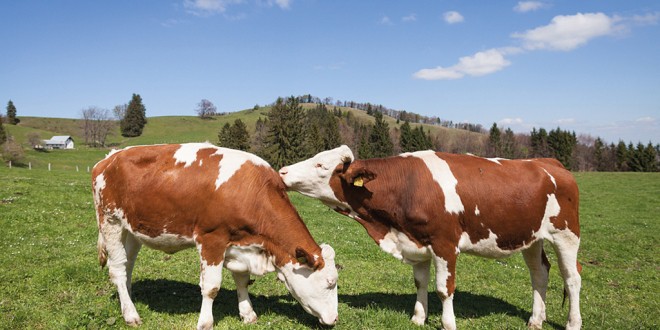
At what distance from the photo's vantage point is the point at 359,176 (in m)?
6.78

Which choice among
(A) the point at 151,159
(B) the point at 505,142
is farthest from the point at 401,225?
(B) the point at 505,142

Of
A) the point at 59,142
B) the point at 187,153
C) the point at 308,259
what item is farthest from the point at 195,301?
the point at 59,142

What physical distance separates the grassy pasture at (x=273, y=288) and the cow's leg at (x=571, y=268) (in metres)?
0.66

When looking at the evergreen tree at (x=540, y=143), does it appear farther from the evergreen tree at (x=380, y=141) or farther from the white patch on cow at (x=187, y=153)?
the white patch on cow at (x=187, y=153)

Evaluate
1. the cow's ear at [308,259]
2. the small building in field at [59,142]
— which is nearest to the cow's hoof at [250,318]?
the cow's ear at [308,259]

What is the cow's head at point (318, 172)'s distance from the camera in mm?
6820

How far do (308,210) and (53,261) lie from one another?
1430 centimetres

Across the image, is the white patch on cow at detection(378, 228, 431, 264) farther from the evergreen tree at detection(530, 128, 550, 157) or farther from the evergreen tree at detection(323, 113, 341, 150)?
the evergreen tree at detection(530, 128, 550, 157)

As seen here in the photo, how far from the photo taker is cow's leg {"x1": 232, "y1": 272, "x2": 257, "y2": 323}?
22.6 ft

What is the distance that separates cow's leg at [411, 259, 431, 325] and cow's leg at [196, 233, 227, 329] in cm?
343

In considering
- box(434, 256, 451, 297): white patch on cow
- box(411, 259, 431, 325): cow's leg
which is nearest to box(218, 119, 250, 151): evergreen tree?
box(411, 259, 431, 325): cow's leg

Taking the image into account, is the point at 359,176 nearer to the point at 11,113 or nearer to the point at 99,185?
the point at 99,185

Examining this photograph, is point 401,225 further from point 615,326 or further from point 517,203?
point 615,326

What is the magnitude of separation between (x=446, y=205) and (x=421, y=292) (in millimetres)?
1738
